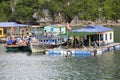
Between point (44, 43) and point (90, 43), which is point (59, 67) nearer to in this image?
point (90, 43)

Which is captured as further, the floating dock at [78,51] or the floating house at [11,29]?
the floating house at [11,29]

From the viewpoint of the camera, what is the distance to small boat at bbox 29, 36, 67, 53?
Result: 55138 mm

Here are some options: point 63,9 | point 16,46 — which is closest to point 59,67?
point 16,46

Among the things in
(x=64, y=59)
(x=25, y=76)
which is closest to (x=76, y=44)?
(x=64, y=59)

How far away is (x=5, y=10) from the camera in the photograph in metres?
120

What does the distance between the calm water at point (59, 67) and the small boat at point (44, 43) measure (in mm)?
1716

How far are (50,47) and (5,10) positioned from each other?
6540cm

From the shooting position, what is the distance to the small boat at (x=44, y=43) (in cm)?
5514

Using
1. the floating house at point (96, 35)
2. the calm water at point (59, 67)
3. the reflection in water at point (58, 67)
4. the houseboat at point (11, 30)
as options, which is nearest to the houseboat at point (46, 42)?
the calm water at point (59, 67)

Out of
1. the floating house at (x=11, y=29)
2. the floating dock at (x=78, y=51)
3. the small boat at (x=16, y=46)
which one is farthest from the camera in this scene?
the floating house at (x=11, y=29)

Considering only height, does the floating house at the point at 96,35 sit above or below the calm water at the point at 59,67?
above

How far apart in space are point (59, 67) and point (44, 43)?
13864 mm

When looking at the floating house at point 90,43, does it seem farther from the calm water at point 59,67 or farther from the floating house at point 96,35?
the calm water at point 59,67

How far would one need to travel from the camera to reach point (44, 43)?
57250mm
